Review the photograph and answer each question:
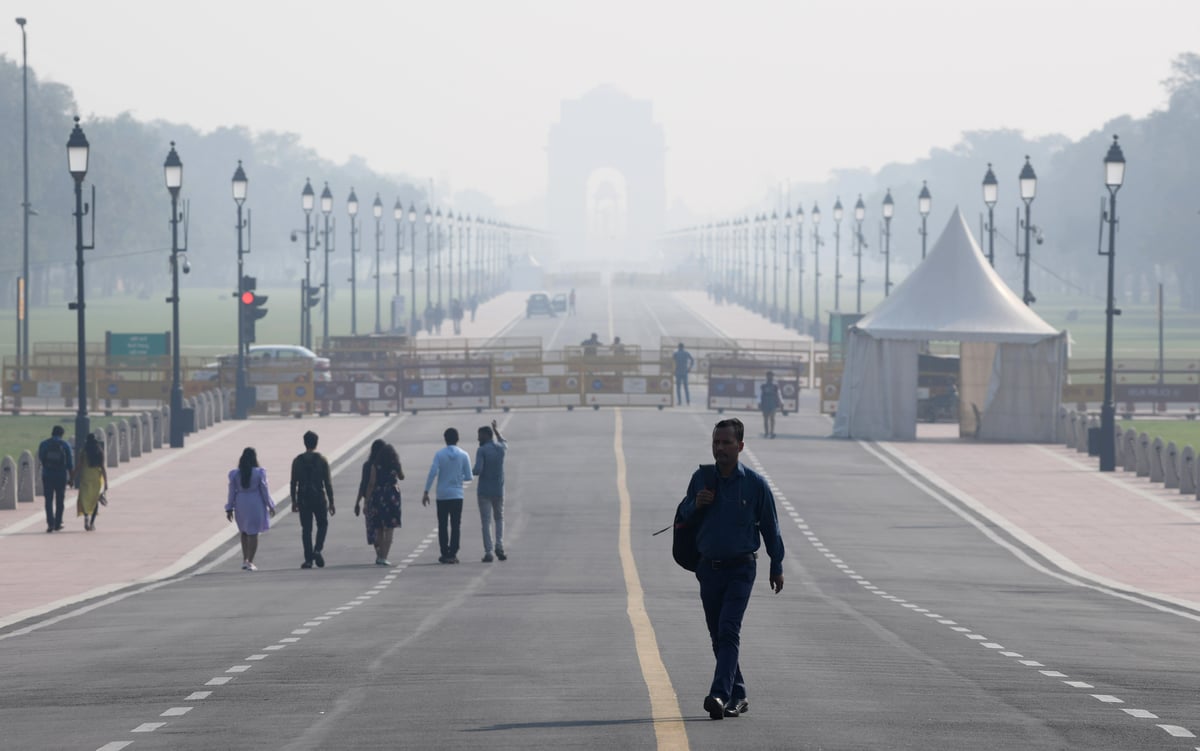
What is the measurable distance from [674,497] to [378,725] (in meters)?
21.4

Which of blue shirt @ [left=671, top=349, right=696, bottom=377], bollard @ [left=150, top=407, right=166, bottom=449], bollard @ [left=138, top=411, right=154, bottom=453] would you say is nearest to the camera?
bollard @ [left=138, top=411, right=154, bottom=453]

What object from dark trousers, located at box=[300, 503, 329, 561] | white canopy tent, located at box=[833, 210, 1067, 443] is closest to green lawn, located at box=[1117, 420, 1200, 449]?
white canopy tent, located at box=[833, 210, 1067, 443]

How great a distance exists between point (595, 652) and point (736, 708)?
11.0 feet

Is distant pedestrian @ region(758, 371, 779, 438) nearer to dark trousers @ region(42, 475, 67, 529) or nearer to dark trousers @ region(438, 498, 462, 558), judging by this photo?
dark trousers @ region(42, 475, 67, 529)

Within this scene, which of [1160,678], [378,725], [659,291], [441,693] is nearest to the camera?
[378,725]

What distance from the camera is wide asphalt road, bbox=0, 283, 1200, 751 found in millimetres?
10281

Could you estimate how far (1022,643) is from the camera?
50.2 ft

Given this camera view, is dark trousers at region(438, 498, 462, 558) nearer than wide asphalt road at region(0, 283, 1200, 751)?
No

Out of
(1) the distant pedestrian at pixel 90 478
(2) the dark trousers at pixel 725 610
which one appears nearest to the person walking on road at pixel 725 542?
(2) the dark trousers at pixel 725 610

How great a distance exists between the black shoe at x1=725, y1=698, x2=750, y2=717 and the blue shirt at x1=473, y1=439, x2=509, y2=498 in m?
12.1

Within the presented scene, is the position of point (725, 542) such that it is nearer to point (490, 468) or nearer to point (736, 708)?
point (736, 708)

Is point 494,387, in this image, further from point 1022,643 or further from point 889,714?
point 889,714

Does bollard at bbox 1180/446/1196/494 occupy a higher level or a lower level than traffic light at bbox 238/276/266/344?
lower

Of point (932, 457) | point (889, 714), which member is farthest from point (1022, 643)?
point (932, 457)
